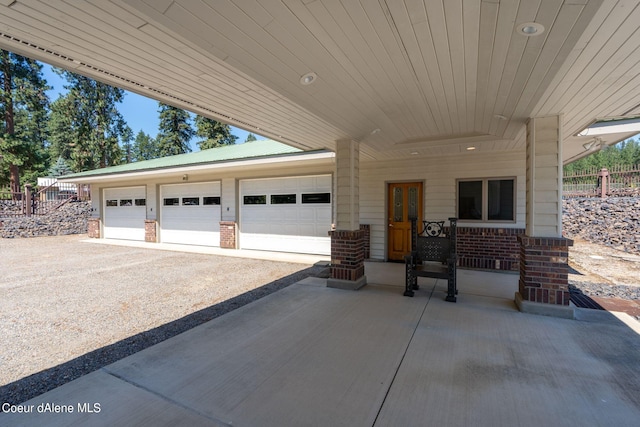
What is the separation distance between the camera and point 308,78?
309 cm

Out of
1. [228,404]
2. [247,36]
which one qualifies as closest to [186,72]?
[247,36]

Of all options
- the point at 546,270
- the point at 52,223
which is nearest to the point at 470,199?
the point at 546,270

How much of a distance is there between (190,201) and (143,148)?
50.5 metres

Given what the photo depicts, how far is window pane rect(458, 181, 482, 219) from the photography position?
276 inches

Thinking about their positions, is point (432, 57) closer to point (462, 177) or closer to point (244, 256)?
point (462, 177)

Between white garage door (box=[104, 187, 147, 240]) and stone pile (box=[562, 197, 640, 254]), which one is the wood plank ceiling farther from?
white garage door (box=[104, 187, 147, 240])

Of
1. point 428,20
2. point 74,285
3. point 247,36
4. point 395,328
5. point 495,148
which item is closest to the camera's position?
point 428,20

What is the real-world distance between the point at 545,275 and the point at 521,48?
299 cm

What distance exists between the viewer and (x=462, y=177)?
7059mm

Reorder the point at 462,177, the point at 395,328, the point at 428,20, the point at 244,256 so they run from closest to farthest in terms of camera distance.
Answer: the point at 428,20 → the point at 395,328 → the point at 462,177 → the point at 244,256

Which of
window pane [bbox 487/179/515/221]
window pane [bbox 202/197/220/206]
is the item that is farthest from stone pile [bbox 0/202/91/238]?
window pane [bbox 487/179/515/221]

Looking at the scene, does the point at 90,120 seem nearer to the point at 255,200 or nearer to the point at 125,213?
the point at 125,213

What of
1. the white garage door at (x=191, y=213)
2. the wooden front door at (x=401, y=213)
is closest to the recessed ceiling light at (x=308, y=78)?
the wooden front door at (x=401, y=213)

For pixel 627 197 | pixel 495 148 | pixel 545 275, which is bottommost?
pixel 545 275
